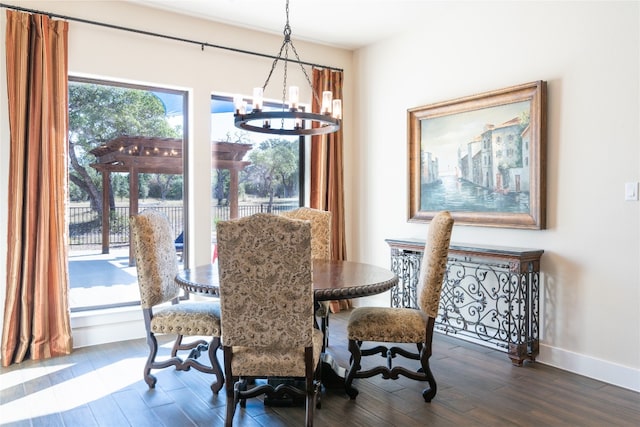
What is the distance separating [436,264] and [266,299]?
111cm

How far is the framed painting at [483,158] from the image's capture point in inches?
140

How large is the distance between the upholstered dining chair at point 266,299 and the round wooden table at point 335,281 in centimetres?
29

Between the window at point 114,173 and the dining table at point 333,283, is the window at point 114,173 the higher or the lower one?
the higher one

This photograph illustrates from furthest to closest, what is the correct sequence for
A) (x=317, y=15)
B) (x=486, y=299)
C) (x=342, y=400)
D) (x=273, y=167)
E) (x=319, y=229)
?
1. (x=273, y=167)
2. (x=317, y=15)
3. (x=319, y=229)
4. (x=486, y=299)
5. (x=342, y=400)

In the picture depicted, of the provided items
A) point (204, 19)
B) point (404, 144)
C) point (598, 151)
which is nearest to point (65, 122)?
point (204, 19)

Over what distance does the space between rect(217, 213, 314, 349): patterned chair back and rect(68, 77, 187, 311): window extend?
2404 millimetres

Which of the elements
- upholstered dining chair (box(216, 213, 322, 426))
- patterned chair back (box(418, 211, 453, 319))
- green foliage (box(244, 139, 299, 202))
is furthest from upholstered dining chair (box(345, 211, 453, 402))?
green foliage (box(244, 139, 299, 202))

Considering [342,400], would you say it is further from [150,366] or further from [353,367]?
[150,366]

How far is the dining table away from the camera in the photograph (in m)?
2.58

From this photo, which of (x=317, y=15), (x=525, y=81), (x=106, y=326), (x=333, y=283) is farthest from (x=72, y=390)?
(x=525, y=81)

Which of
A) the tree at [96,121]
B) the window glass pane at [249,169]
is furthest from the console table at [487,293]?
the tree at [96,121]

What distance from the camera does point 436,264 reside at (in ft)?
9.17

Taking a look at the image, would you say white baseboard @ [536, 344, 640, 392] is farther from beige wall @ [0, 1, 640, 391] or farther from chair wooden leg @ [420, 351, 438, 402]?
chair wooden leg @ [420, 351, 438, 402]

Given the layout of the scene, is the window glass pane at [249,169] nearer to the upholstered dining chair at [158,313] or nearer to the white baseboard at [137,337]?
the white baseboard at [137,337]
